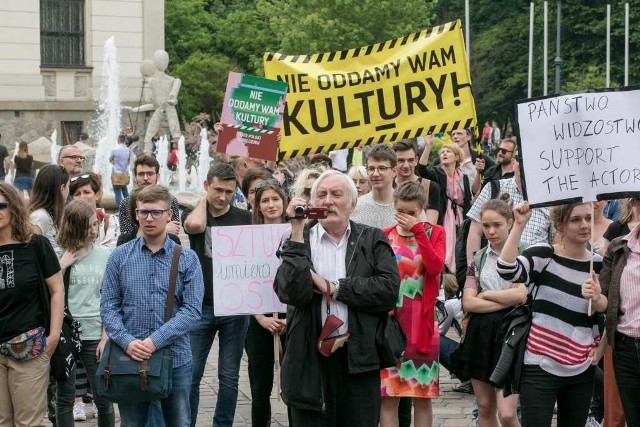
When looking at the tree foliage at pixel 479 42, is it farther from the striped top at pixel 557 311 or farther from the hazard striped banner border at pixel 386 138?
the striped top at pixel 557 311

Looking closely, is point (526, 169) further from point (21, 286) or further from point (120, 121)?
point (120, 121)

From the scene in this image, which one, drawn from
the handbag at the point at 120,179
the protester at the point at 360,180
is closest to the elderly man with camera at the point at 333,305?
the protester at the point at 360,180

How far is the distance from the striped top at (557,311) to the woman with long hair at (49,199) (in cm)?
327

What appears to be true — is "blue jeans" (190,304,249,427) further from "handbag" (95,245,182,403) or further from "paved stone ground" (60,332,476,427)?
"handbag" (95,245,182,403)

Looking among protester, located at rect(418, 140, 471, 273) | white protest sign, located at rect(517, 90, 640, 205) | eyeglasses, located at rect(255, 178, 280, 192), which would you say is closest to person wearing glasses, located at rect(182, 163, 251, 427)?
eyeglasses, located at rect(255, 178, 280, 192)

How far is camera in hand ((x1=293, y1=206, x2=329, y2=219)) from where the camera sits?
6.53m

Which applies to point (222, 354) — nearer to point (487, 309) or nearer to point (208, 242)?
point (208, 242)

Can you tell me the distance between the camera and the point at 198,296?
7.42 metres

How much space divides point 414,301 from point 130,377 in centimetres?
190

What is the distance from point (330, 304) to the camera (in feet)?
21.9

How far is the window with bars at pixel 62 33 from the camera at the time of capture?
40.3 metres

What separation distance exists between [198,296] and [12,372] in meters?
1.15

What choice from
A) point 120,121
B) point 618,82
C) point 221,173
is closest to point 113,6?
point 120,121

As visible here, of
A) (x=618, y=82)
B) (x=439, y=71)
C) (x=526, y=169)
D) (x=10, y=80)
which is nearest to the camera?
(x=526, y=169)
